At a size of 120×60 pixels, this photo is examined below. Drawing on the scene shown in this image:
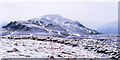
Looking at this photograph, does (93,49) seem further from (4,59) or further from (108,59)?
(4,59)

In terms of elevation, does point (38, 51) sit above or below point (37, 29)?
above

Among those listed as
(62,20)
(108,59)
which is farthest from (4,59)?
(62,20)

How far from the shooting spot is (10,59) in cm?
1369

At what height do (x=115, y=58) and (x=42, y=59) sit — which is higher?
(x=42, y=59)

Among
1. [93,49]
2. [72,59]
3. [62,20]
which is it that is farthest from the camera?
[62,20]

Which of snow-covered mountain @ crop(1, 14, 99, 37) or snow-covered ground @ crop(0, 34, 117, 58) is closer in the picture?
snow-covered ground @ crop(0, 34, 117, 58)

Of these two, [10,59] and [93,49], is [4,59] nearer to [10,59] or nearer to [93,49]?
[10,59]

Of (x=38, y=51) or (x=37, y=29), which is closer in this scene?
(x=38, y=51)

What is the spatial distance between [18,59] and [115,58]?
10375 millimetres

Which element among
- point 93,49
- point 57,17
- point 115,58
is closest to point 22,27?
point 93,49

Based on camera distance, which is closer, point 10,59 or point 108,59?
point 10,59

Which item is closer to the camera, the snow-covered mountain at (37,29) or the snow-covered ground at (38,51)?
the snow-covered ground at (38,51)

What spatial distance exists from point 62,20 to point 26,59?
5283 inches

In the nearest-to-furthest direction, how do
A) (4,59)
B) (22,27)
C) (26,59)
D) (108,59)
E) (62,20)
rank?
(4,59) → (26,59) → (108,59) → (22,27) → (62,20)
